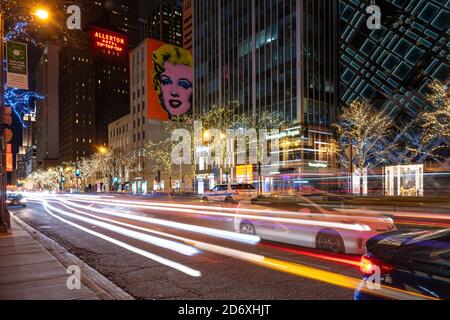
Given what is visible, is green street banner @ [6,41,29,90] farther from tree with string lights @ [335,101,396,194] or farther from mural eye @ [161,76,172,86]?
mural eye @ [161,76,172,86]

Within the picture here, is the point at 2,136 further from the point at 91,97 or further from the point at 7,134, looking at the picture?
the point at 91,97

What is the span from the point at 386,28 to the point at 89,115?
5933 inches

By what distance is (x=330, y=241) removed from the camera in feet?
29.5

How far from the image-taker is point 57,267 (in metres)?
7.63

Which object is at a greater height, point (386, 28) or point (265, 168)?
point (386, 28)

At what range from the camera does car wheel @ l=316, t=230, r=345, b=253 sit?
876cm

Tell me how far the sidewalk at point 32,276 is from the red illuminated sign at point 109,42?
152ft

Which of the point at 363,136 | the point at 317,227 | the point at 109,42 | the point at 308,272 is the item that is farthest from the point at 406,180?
the point at 109,42

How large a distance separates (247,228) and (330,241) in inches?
123

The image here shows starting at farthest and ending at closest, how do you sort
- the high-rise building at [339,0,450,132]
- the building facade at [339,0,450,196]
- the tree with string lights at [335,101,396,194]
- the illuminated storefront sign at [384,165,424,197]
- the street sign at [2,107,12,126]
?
1. the high-rise building at [339,0,450,132]
2. the building facade at [339,0,450,196]
3. the tree with string lights at [335,101,396,194]
4. the illuminated storefront sign at [384,165,424,197]
5. the street sign at [2,107,12,126]

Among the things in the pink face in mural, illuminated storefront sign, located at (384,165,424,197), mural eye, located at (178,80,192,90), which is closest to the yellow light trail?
illuminated storefront sign, located at (384,165,424,197)

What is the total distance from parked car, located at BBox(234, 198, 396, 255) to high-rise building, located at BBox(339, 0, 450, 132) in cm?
4102
